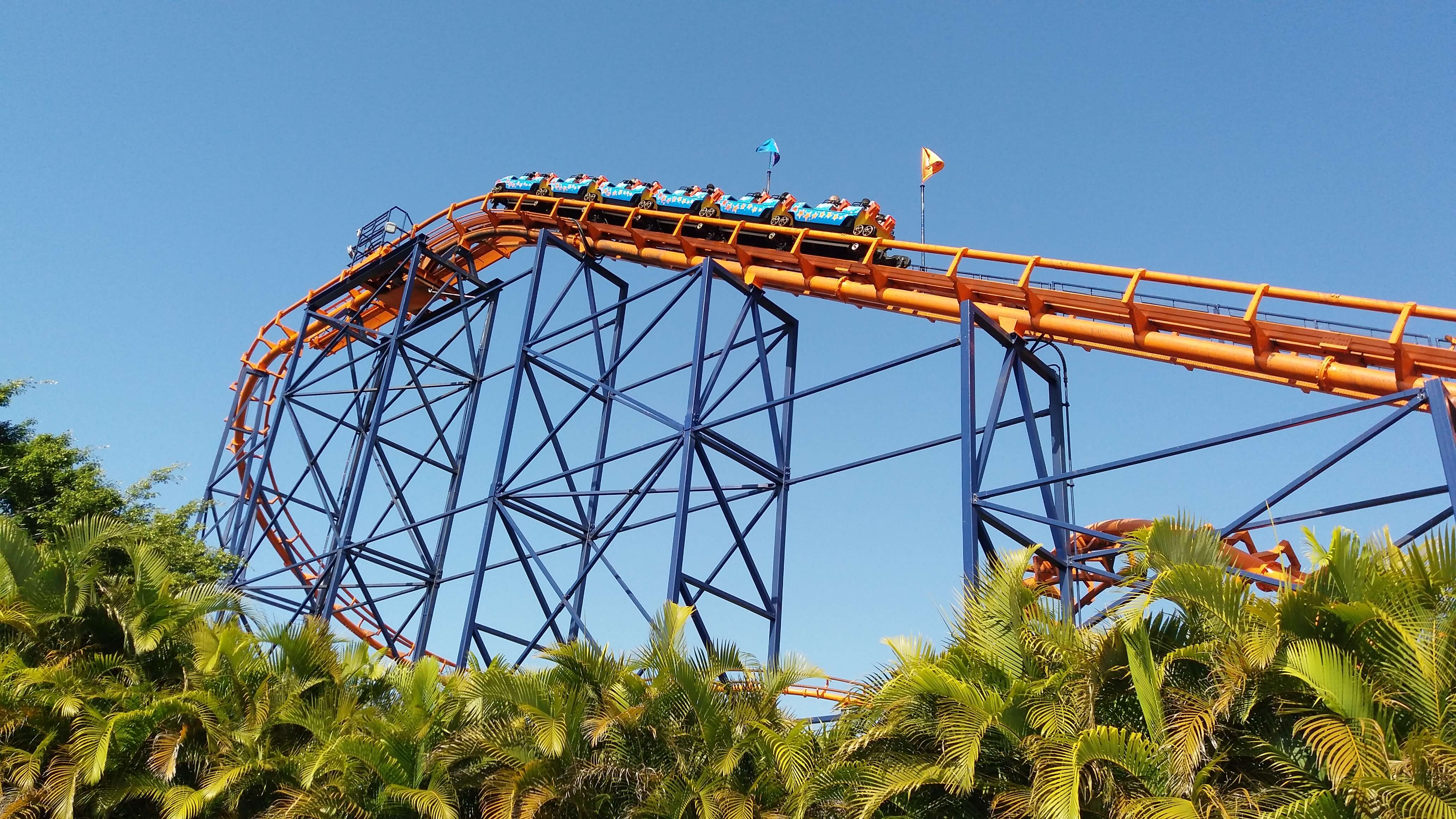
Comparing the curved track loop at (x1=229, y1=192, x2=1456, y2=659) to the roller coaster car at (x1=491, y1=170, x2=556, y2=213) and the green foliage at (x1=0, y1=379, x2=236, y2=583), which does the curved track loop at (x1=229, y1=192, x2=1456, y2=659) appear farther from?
the green foliage at (x1=0, y1=379, x2=236, y2=583)

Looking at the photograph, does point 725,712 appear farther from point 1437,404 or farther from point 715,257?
point 715,257

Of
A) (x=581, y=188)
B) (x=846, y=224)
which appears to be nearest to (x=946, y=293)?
(x=846, y=224)

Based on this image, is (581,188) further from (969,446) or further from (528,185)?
(969,446)

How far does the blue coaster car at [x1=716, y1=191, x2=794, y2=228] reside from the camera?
58.1 ft

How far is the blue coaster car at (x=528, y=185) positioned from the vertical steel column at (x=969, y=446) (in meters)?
9.07

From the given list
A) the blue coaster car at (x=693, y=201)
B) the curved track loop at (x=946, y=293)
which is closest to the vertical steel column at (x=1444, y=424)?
the curved track loop at (x=946, y=293)

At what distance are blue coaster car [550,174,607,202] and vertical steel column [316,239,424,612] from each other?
3.01 m

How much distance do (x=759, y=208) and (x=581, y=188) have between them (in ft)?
11.2

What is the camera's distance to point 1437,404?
10352mm

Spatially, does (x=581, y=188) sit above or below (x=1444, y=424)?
above

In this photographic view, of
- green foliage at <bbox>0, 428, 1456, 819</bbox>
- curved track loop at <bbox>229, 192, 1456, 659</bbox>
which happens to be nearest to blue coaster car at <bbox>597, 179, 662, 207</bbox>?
curved track loop at <bbox>229, 192, 1456, 659</bbox>

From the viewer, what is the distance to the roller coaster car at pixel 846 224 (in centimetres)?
1662

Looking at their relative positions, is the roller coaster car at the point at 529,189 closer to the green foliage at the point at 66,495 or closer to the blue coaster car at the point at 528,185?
the blue coaster car at the point at 528,185

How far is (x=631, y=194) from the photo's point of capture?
19.2 m
